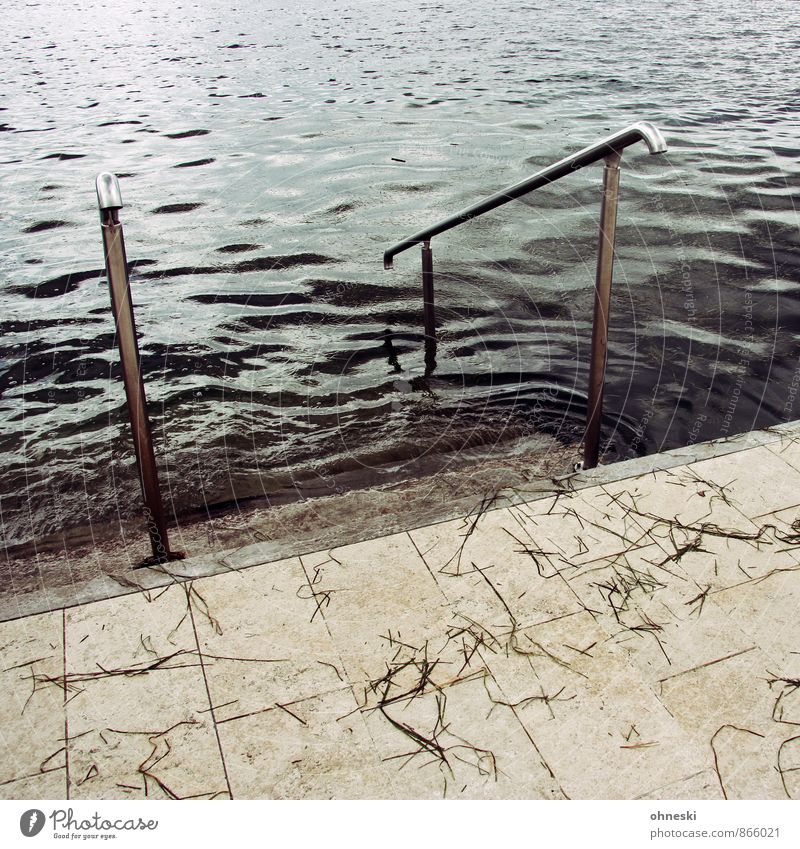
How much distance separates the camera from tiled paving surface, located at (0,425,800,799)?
5.39ft

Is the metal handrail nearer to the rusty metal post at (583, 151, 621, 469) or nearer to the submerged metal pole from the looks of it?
the rusty metal post at (583, 151, 621, 469)

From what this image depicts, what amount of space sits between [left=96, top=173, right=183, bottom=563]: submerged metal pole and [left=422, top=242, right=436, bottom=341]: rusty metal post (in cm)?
A: 170

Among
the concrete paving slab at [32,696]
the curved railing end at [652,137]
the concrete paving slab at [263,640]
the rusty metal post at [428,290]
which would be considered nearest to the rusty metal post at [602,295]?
the curved railing end at [652,137]

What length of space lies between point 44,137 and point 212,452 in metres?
6.14

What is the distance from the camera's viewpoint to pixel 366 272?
5316 millimetres

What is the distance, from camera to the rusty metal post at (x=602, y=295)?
2.32 meters

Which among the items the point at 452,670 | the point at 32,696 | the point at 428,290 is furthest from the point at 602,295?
the point at 32,696

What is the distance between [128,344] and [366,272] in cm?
342

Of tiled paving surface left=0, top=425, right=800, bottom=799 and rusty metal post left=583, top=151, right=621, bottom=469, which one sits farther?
rusty metal post left=583, top=151, right=621, bottom=469

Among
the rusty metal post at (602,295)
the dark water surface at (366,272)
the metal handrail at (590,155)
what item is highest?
the metal handrail at (590,155)

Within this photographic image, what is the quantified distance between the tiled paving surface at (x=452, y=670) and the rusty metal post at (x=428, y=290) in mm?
1586

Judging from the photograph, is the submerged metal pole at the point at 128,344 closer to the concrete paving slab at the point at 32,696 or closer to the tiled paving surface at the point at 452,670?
the tiled paving surface at the point at 452,670

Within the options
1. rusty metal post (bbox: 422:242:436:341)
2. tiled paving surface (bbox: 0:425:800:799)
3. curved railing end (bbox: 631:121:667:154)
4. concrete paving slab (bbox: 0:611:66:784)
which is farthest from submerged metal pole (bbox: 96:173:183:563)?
rusty metal post (bbox: 422:242:436:341)
